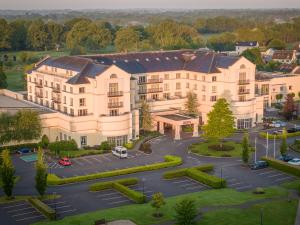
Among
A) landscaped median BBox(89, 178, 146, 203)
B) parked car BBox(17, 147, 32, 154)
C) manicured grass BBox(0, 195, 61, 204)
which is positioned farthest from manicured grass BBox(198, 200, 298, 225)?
parked car BBox(17, 147, 32, 154)

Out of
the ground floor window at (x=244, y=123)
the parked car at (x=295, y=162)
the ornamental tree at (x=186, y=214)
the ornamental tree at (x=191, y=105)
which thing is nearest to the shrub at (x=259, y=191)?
the parked car at (x=295, y=162)

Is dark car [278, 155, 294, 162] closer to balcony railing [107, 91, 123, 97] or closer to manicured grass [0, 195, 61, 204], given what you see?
balcony railing [107, 91, 123, 97]

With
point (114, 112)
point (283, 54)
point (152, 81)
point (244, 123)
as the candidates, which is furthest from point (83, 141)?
point (283, 54)

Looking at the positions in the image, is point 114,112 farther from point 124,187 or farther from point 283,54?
point 283,54

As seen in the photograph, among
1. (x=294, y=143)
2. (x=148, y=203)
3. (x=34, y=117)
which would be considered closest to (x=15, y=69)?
(x=34, y=117)

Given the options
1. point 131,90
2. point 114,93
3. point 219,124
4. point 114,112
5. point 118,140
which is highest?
point 114,93

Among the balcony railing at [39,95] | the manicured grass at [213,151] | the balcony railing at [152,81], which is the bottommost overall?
the manicured grass at [213,151]

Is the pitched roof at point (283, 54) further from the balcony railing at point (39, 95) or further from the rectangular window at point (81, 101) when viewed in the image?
the rectangular window at point (81, 101)

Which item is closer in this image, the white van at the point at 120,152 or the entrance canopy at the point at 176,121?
the white van at the point at 120,152
